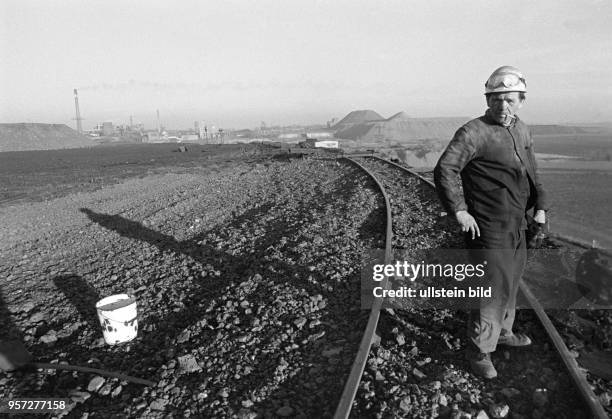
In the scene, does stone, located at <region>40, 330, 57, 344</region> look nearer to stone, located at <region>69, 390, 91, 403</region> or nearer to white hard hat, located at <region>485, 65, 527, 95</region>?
stone, located at <region>69, 390, 91, 403</region>

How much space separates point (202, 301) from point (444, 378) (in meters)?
2.88

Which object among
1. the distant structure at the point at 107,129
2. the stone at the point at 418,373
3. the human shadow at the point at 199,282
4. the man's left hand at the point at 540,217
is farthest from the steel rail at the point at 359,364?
the distant structure at the point at 107,129

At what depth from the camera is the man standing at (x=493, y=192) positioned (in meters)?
2.92

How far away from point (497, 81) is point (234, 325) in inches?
123

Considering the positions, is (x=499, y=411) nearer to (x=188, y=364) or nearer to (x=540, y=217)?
(x=540, y=217)

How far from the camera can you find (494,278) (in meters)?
3.08

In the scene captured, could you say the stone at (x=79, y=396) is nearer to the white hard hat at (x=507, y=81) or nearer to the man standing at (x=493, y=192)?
the man standing at (x=493, y=192)

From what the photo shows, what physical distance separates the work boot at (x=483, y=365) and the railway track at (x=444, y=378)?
0.21 ft

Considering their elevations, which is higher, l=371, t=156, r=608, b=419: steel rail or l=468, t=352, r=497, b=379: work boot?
l=371, t=156, r=608, b=419: steel rail

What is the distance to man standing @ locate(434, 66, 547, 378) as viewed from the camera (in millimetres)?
2916

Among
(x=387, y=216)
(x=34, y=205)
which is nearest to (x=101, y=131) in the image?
(x=34, y=205)

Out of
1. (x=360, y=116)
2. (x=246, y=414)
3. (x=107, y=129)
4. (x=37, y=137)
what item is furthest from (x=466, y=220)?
(x=360, y=116)

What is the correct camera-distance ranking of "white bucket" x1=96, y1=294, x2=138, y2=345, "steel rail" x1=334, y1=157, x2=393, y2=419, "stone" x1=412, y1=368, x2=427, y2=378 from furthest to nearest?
"white bucket" x1=96, y1=294, x2=138, y2=345, "stone" x1=412, y1=368, x2=427, y2=378, "steel rail" x1=334, y1=157, x2=393, y2=419

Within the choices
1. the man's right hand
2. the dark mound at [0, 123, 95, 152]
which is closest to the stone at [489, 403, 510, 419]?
the man's right hand
